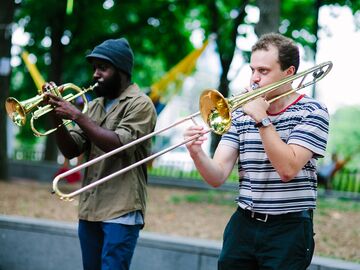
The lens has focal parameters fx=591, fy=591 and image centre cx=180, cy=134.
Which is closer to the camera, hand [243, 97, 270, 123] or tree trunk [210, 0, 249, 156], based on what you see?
hand [243, 97, 270, 123]

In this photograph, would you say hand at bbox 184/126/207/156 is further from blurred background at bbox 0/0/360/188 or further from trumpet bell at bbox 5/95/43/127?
blurred background at bbox 0/0/360/188

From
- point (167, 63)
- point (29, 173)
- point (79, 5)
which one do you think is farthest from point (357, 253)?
point (167, 63)

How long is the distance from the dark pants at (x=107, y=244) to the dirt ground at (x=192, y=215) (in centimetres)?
285

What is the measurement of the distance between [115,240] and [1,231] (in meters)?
2.53

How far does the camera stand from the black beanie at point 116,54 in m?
3.67

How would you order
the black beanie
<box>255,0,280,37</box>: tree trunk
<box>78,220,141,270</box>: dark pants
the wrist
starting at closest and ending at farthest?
the wrist < <box>78,220,141,270</box>: dark pants < the black beanie < <box>255,0,280,37</box>: tree trunk

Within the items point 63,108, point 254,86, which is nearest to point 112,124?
point 63,108

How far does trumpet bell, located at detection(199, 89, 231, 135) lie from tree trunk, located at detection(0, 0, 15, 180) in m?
10.1

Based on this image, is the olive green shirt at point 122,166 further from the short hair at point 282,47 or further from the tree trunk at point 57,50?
the tree trunk at point 57,50

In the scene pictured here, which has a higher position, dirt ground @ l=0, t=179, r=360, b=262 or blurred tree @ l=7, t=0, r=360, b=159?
blurred tree @ l=7, t=0, r=360, b=159

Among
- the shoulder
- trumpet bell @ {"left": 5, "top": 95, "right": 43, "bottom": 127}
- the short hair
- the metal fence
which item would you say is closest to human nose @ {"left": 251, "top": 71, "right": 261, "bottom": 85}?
the short hair

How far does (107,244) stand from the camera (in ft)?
11.7

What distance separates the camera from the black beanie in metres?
3.67

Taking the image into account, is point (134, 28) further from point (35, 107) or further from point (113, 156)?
point (113, 156)
